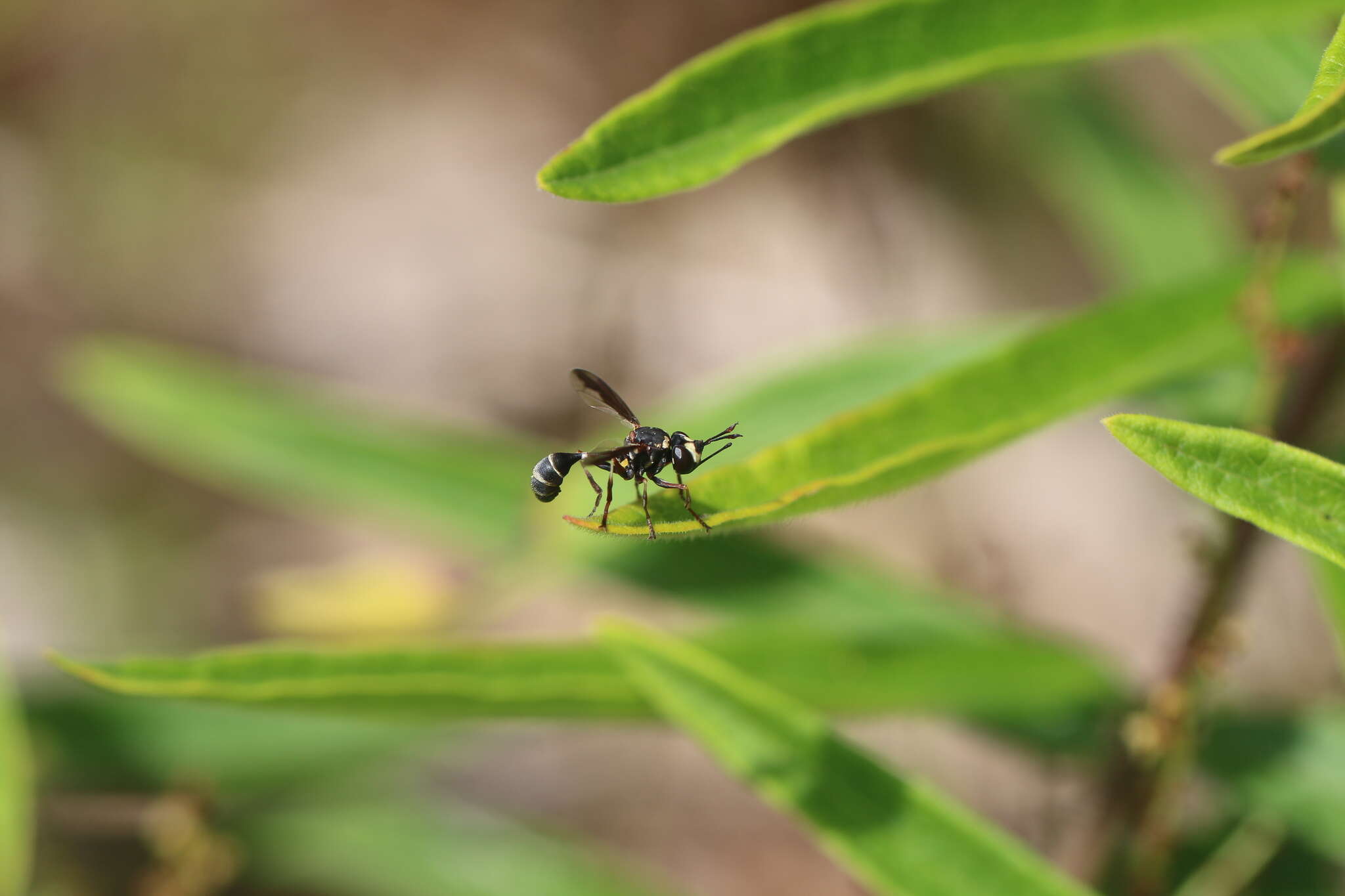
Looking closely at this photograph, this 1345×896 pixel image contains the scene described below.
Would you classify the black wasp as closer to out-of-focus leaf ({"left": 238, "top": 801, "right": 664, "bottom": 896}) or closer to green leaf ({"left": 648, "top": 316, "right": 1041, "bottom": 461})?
green leaf ({"left": 648, "top": 316, "right": 1041, "bottom": 461})

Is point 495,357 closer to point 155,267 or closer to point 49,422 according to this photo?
point 155,267

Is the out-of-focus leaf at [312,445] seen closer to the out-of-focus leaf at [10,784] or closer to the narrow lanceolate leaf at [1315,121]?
the out-of-focus leaf at [10,784]

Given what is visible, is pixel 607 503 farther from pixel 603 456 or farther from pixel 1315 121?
pixel 1315 121

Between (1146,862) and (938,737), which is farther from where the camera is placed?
(938,737)

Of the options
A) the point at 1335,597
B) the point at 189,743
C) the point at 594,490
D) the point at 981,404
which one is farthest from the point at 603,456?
the point at 189,743

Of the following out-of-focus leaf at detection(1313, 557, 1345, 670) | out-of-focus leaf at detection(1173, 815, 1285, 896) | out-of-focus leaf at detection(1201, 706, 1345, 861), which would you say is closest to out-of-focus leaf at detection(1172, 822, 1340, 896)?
out-of-focus leaf at detection(1173, 815, 1285, 896)

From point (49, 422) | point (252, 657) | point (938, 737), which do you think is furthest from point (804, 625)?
point (49, 422)
